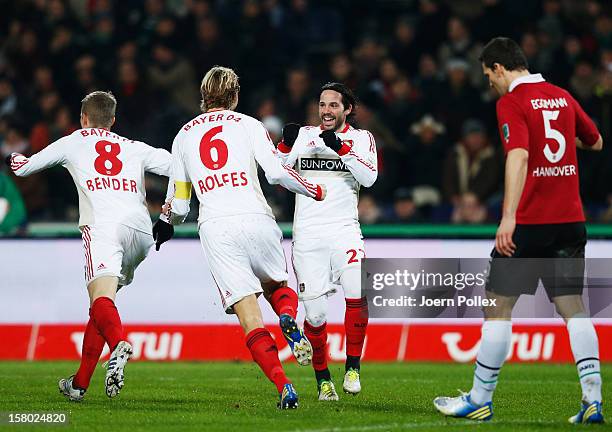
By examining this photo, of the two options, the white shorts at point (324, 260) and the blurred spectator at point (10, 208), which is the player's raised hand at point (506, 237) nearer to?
the white shorts at point (324, 260)

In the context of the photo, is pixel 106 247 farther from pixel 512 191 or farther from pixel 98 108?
pixel 512 191

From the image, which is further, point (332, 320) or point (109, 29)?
point (109, 29)

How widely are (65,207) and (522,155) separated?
10.3 metres

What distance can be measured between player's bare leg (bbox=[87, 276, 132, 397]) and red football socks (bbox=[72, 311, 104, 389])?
0.66ft

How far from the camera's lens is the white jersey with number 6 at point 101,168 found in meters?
9.62

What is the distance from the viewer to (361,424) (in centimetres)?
780

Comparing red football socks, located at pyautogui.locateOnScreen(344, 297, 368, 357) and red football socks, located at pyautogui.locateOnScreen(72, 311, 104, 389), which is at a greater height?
red football socks, located at pyautogui.locateOnScreen(344, 297, 368, 357)

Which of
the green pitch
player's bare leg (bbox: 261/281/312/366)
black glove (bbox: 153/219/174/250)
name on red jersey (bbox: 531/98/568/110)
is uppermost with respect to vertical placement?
name on red jersey (bbox: 531/98/568/110)

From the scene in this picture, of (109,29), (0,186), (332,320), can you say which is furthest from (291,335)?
(109,29)

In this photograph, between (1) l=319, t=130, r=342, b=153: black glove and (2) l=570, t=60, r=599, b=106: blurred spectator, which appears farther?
(2) l=570, t=60, r=599, b=106: blurred spectator

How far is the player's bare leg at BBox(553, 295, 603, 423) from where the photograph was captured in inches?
302

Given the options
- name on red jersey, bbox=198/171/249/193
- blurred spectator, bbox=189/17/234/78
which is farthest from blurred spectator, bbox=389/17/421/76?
name on red jersey, bbox=198/171/249/193

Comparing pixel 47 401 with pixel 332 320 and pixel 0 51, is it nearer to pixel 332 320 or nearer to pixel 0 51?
pixel 332 320

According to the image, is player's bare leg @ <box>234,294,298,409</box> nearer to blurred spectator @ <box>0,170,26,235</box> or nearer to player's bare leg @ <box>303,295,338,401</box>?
player's bare leg @ <box>303,295,338,401</box>
